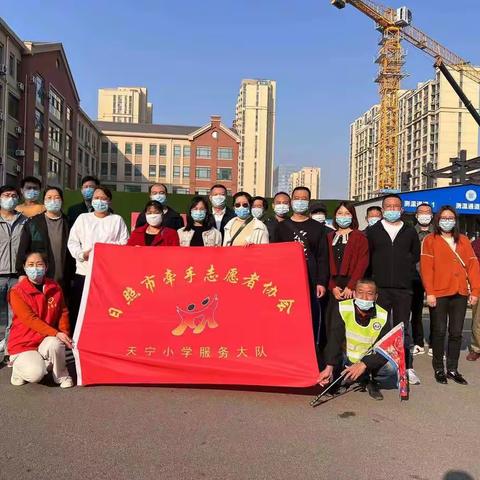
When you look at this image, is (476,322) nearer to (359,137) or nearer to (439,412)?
(439,412)

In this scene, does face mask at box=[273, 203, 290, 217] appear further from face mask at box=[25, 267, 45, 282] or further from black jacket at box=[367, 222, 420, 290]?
face mask at box=[25, 267, 45, 282]

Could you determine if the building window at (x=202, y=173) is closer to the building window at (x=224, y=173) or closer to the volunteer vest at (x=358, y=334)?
the building window at (x=224, y=173)

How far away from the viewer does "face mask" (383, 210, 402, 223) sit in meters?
5.02

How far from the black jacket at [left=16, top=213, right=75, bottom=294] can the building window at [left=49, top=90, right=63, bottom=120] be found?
40.6m

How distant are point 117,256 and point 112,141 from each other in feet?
271

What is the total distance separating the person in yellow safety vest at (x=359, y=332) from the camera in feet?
14.2

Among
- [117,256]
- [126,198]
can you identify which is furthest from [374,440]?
[126,198]

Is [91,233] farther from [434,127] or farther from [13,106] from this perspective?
[434,127]

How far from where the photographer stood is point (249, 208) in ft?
18.0

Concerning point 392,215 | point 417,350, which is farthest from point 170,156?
point 392,215

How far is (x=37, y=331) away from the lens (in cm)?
453

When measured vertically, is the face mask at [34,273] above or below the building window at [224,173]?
below

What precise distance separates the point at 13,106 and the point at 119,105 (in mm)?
108273

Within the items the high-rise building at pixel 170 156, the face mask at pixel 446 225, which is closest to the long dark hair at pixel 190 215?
the face mask at pixel 446 225
